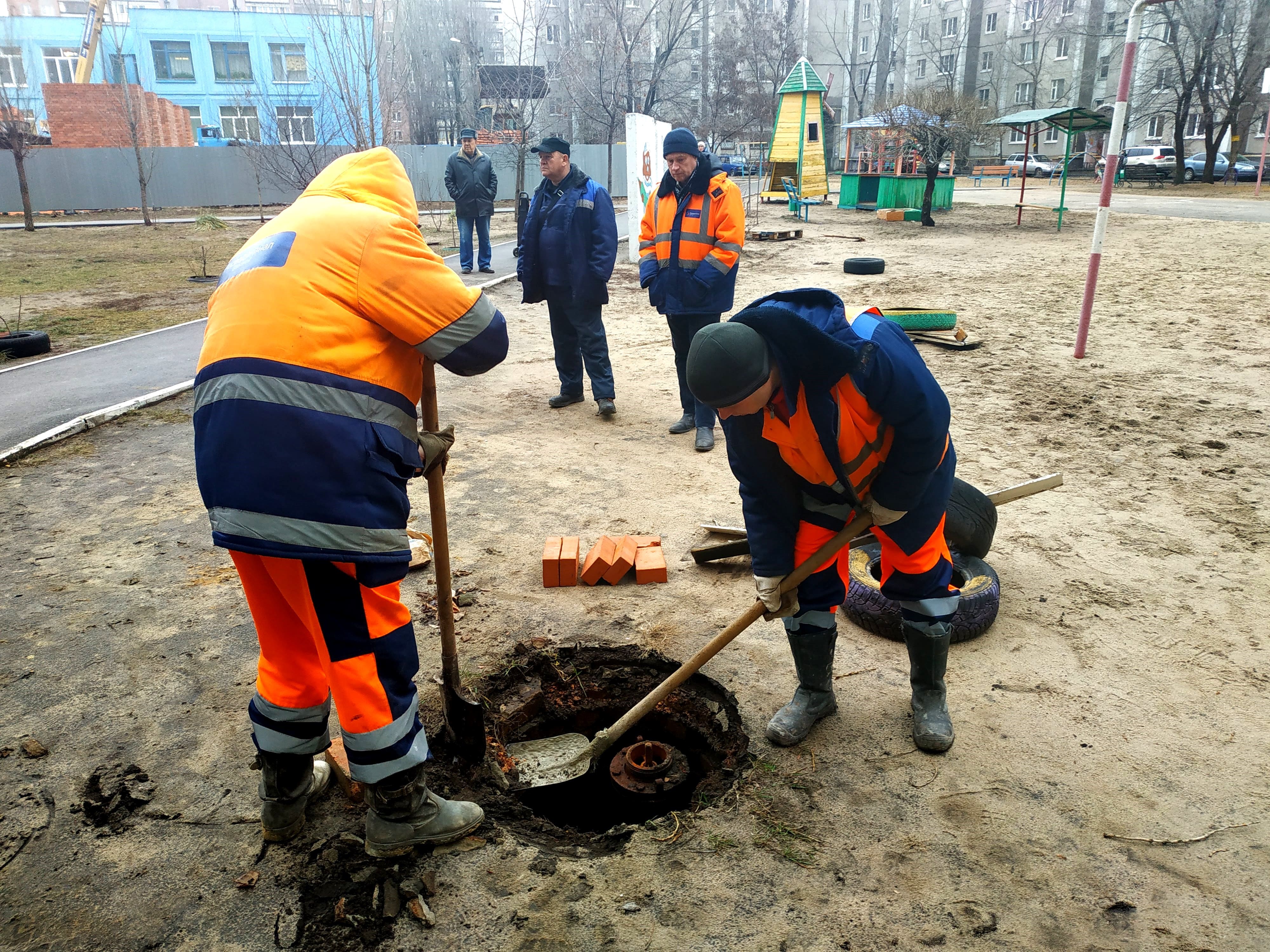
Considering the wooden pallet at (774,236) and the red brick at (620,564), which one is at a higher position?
the wooden pallet at (774,236)

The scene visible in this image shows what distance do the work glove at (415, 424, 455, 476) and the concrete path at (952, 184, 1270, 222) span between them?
65.4 ft

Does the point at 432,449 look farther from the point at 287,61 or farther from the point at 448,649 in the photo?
the point at 287,61

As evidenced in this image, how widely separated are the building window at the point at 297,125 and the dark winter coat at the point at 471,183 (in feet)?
35.9

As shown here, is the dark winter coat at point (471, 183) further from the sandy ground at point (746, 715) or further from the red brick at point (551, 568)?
the red brick at point (551, 568)

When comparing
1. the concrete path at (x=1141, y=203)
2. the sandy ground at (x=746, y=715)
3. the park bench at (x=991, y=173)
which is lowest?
the sandy ground at (x=746, y=715)

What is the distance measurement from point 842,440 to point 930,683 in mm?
1014

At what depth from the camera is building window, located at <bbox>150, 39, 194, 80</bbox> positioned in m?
41.5

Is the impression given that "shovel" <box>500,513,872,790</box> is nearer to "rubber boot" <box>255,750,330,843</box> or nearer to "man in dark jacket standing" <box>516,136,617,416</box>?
"rubber boot" <box>255,750,330,843</box>

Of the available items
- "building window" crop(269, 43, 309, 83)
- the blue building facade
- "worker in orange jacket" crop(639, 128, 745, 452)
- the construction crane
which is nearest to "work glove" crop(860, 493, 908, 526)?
"worker in orange jacket" crop(639, 128, 745, 452)

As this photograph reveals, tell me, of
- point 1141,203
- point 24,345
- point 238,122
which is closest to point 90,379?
point 24,345

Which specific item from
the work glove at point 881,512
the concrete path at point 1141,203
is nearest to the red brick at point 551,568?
the work glove at point 881,512

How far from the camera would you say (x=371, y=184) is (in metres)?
2.31

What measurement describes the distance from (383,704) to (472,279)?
11385mm

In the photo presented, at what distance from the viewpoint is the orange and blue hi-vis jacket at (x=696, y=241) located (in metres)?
5.61
